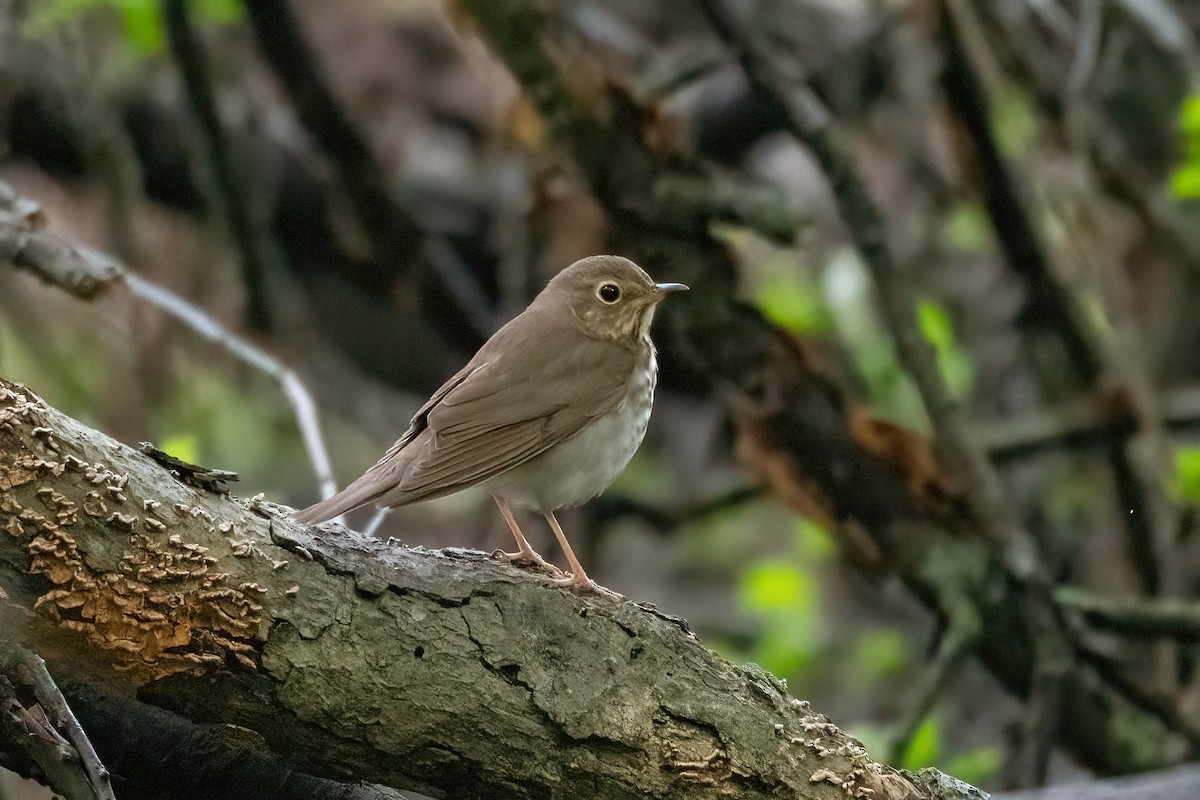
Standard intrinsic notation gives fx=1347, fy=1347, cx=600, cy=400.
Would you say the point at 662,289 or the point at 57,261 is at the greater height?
the point at 662,289

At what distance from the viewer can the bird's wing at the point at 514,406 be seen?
10.5ft

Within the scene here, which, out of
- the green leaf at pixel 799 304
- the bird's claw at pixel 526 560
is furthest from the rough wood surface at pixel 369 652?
the green leaf at pixel 799 304

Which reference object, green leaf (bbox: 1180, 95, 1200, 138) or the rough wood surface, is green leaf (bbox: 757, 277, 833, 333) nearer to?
green leaf (bbox: 1180, 95, 1200, 138)

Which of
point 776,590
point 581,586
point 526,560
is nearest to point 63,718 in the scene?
point 581,586

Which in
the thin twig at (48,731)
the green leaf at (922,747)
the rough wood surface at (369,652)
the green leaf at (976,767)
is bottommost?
the thin twig at (48,731)

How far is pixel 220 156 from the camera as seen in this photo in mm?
5289

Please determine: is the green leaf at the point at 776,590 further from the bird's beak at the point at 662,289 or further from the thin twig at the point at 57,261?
the thin twig at the point at 57,261

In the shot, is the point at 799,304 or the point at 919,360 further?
the point at 799,304

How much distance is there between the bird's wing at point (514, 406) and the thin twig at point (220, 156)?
193cm

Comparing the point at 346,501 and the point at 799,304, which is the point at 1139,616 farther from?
the point at 346,501

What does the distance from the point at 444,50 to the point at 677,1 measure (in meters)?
1.51

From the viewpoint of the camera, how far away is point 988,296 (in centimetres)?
776

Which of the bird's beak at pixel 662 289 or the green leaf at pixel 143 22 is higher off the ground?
the green leaf at pixel 143 22

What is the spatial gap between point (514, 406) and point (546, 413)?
87 mm
